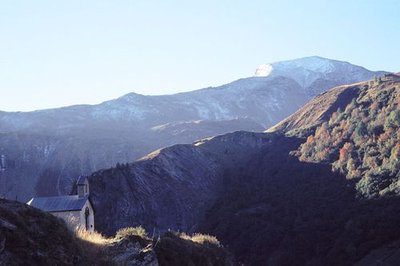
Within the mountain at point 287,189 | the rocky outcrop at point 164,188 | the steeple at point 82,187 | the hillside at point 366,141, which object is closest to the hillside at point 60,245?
the steeple at point 82,187

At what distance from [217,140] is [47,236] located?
140m

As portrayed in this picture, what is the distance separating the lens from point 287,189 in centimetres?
12019

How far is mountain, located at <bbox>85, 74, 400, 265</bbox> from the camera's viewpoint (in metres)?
94.5

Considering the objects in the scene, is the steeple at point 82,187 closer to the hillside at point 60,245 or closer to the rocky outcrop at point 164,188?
the hillside at point 60,245

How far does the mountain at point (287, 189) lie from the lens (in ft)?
310

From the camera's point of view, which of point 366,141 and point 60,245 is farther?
point 366,141

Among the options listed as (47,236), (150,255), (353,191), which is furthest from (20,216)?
(353,191)

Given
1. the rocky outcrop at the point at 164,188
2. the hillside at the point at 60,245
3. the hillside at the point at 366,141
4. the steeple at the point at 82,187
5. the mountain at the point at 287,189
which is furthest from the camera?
the rocky outcrop at the point at 164,188

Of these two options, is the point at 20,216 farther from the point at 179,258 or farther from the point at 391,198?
the point at 391,198

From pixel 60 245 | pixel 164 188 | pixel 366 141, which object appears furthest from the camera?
pixel 366 141

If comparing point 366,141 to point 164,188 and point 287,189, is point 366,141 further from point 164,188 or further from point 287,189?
point 164,188

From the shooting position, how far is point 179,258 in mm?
21578

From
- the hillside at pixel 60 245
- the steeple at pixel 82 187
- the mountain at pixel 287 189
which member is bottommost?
the mountain at pixel 287 189

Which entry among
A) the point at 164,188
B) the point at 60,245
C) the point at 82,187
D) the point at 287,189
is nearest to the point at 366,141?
the point at 287,189
